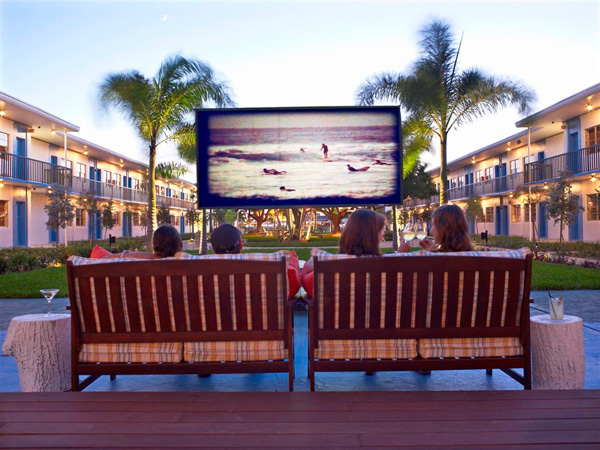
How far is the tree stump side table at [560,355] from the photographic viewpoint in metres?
2.95

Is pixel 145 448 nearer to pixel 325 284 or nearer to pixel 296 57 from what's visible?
pixel 325 284

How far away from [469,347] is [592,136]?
2190cm

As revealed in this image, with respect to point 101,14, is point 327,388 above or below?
below

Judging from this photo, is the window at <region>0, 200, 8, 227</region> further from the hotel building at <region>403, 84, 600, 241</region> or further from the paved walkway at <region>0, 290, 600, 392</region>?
the hotel building at <region>403, 84, 600, 241</region>

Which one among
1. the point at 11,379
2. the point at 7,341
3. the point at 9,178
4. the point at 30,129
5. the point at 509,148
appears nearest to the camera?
the point at 7,341

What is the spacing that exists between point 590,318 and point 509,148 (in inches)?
1031

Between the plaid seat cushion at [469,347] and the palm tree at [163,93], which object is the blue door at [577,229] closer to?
the palm tree at [163,93]

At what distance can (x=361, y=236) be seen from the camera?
3115 mm

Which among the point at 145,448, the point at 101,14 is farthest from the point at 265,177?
the point at 145,448

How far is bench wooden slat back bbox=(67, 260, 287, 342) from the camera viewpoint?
2.85m

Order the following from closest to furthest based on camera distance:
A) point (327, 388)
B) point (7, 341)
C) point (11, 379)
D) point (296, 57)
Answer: point (7, 341) < point (327, 388) < point (11, 379) < point (296, 57)

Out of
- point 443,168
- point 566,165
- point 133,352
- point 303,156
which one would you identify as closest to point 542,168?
point 566,165

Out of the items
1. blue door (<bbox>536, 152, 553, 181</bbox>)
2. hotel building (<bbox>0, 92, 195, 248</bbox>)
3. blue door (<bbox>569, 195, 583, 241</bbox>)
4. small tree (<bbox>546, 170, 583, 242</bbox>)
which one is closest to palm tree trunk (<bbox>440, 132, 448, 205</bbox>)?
small tree (<bbox>546, 170, 583, 242</bbox>)

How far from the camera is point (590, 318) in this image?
5.83m
